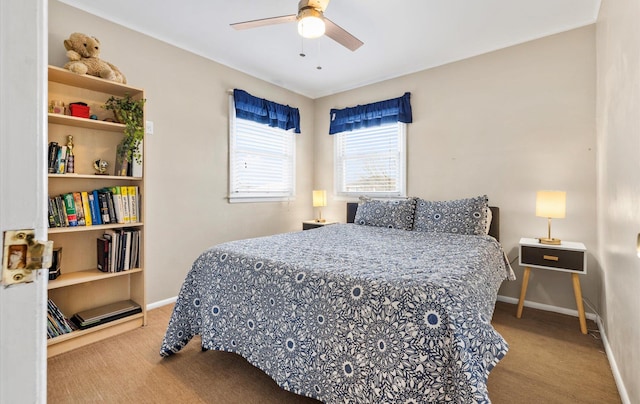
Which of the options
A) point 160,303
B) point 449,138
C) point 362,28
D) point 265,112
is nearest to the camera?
point 362,28

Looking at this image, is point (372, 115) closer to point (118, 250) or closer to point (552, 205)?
point (552, 205)

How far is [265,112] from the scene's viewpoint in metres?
3.83

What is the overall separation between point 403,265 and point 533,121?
2.32 meters

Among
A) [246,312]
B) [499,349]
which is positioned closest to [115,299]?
[246,312]

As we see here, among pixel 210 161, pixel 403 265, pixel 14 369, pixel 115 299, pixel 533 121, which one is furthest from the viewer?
pixel 210 161

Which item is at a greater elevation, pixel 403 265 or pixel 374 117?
pixel 374 117

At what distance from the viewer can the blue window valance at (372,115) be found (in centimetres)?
367

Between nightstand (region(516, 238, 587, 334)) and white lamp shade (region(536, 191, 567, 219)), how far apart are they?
0.86ft

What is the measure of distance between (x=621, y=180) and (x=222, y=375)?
2576 mm

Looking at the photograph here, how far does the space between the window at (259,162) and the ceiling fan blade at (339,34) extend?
1687 millimetres

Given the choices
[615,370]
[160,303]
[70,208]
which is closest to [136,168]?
[70,208]

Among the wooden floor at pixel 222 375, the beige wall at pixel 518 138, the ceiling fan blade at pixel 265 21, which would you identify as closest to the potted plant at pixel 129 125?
the ceiling fan blade at pixel 265 21

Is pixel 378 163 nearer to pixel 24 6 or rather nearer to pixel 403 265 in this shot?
pixel 403 265

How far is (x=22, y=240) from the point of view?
16.7 inches
